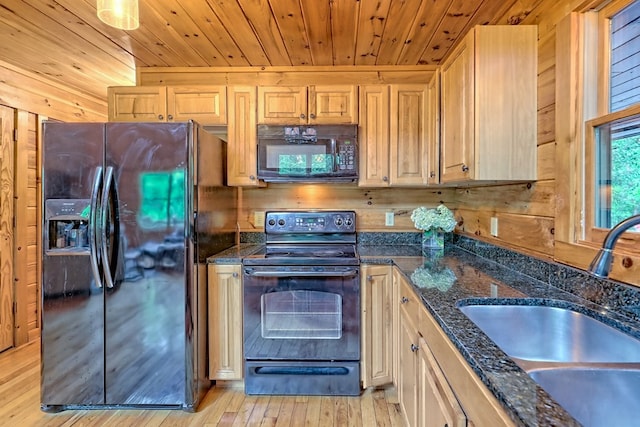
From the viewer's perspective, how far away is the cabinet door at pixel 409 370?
142 cm

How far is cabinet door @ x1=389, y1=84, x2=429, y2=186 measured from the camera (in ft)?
7.76

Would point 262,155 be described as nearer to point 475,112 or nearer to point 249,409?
point 475,112

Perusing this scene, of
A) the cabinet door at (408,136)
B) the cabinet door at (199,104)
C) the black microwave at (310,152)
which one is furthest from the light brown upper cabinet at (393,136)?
the cabinet door at (199,104)

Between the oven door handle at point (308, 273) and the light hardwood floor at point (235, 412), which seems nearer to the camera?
the light hardwood floor at point (235, 412)

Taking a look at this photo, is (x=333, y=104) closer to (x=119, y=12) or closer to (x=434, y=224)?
(x=434, y=224)

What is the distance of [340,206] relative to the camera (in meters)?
2.72

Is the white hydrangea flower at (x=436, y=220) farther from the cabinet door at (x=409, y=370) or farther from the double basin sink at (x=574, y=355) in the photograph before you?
the double basin sink at (x=574, y=355)

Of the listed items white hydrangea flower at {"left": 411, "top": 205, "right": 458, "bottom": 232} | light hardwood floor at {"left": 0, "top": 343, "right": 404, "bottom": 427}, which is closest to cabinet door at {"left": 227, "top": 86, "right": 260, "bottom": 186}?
white hydrangea flower at {"left": 411, "top": 205, "right": 458, "bottom": 232}

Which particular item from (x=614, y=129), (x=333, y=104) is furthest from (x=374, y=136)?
(x=614, y=129)

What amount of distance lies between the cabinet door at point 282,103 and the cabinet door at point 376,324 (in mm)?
1171

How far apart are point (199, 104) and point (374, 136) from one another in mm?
1272

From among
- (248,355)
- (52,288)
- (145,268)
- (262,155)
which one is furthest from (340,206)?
(52,288)

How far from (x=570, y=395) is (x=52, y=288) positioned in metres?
2.38

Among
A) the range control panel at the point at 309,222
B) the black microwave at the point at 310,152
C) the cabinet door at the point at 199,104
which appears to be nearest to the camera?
the black microwave at the point at 310,152
